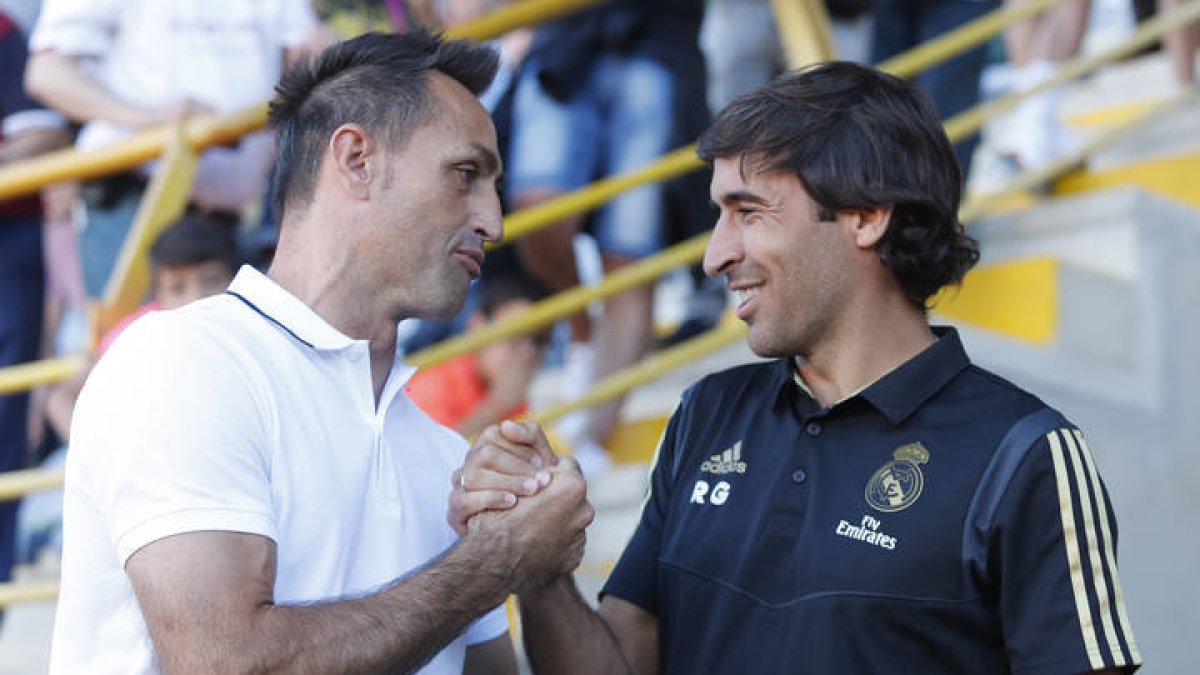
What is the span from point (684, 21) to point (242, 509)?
2.76 meters

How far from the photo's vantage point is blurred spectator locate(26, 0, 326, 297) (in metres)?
4.05

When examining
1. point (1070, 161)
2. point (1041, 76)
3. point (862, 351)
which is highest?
point (1041, 76)

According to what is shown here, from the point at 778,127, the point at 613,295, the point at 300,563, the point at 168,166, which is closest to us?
the point at 300,563

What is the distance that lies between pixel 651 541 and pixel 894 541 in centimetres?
41

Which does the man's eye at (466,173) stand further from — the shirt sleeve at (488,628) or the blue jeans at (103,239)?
the blue jeans at (103,239)

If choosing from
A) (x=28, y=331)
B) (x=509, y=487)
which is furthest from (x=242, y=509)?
(x=28, y=331)

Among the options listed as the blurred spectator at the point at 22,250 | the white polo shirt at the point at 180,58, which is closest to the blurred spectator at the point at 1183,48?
the white polo shirt at the point at 180,58

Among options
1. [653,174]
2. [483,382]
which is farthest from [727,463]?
[483,382]

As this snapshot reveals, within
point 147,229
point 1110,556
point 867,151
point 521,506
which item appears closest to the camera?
point 1110,556

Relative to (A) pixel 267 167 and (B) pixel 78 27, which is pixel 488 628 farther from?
(B) pixel 78 27

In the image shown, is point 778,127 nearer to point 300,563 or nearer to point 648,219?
point 300,563

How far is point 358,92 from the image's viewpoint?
2.16 metres

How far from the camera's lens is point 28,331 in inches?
177

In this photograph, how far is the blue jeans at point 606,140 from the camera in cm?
425
